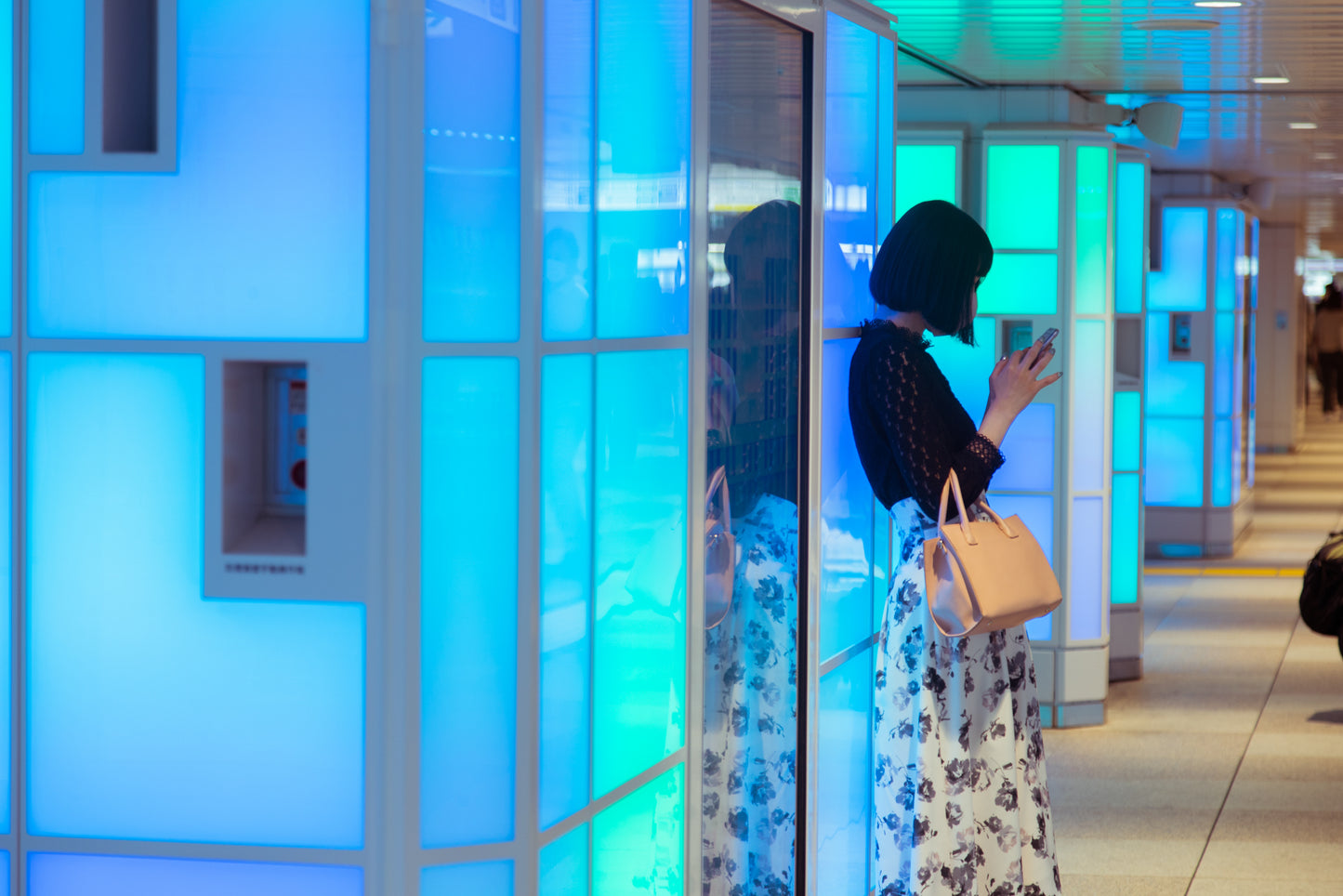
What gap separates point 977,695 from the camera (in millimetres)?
3709

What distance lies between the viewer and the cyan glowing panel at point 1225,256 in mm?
12445

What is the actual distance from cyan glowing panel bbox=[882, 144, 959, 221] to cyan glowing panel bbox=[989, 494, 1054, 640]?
126 centimetres

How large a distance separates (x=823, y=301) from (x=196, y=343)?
1646mm

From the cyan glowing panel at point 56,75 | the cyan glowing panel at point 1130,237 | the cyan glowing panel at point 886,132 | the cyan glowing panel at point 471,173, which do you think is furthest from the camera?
the cyan glowing panel at point 1130,237

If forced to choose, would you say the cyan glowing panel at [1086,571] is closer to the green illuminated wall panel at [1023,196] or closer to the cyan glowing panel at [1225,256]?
the green illuminated wall panel at [1023,196]

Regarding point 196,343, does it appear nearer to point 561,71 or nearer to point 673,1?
point 561,71

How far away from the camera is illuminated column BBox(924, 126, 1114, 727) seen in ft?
22.8

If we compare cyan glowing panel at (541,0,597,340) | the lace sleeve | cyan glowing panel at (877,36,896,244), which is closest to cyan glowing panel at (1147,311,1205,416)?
cyan glowing panel at (877,36,896,244)

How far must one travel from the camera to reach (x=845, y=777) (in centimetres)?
386

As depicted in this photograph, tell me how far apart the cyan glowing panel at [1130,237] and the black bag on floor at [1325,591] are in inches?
62.1

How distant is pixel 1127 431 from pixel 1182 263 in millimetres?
4504

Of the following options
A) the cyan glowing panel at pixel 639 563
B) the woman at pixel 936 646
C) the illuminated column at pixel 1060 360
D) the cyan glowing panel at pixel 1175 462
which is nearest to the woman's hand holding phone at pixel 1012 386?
the woman at pixel 936 646

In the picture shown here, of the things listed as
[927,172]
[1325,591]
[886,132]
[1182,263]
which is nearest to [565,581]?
[886,132]

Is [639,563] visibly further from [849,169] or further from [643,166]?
[849,169]
